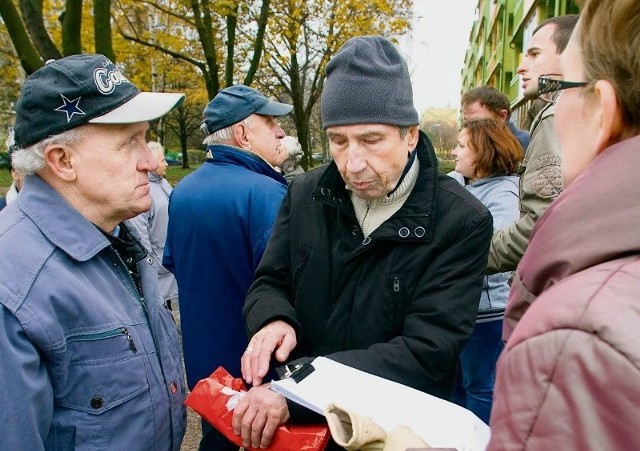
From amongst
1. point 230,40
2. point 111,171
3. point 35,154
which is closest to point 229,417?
point 111,171

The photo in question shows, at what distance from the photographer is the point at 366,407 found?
4.47 ft

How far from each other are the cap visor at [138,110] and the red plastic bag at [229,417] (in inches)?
35.0

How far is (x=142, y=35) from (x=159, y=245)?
459 inches

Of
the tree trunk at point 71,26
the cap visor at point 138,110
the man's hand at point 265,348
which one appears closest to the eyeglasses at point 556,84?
the man's hand at point 265,348

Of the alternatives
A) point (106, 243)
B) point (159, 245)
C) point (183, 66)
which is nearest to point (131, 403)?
point (106, 243)

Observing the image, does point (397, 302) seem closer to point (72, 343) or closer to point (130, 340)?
point (130, 340)

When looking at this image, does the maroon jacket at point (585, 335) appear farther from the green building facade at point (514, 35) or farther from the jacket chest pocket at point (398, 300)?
the green building facade at point (514, 35)

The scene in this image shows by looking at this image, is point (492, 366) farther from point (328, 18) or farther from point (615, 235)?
point (328, 18)

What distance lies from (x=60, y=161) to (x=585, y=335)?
1.54 m

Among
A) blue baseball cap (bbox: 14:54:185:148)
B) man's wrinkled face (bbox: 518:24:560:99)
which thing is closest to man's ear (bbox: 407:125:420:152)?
blue baseball cap (bbox: 14:54:185:148)

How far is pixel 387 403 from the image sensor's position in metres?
1.37

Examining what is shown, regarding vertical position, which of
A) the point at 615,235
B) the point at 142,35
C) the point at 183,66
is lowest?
the point at 183,66

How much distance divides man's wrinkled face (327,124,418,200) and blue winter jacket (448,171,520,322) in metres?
1.28

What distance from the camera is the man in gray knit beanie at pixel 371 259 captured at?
1627 millimetres
